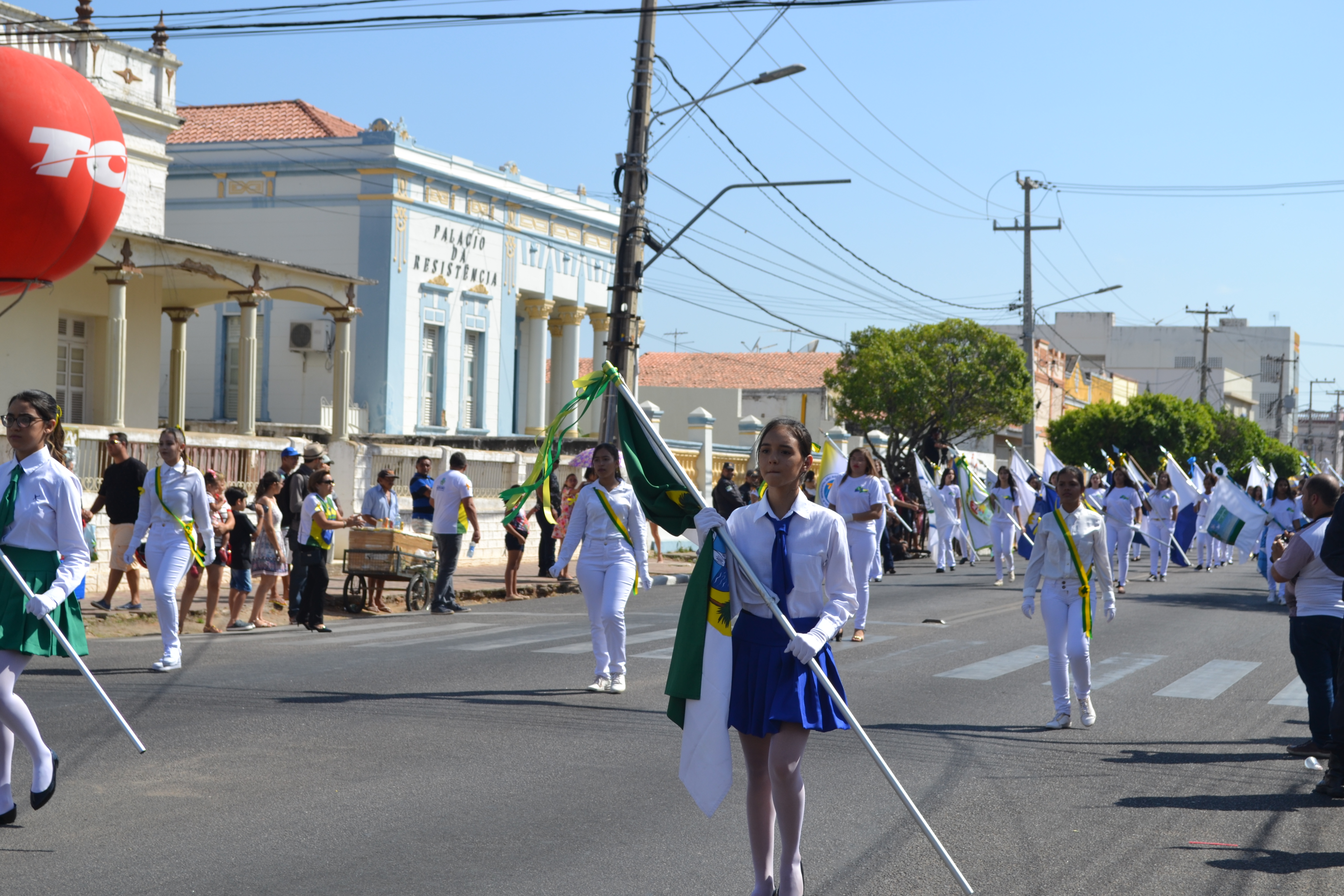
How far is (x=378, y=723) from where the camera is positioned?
28.1 ft

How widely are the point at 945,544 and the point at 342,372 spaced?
38.8 ft

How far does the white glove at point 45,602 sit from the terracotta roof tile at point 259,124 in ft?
86.1

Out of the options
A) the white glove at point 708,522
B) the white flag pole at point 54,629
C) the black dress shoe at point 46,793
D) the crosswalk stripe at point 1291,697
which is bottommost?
the crosswalk stripe at point 1291,697

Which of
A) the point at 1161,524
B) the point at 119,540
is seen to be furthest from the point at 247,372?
the point at 1161,524

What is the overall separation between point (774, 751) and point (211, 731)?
448 cm

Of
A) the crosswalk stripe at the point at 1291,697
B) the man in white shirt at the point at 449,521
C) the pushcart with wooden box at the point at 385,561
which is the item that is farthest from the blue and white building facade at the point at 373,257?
the crosswalk stripe at the point at 1291,697

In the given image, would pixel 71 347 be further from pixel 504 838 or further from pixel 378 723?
pixel 504 838

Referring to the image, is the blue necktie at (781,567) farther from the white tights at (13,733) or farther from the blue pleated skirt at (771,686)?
the white tights at (13,733)

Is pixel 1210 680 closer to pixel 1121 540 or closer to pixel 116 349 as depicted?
pixel 1121 540

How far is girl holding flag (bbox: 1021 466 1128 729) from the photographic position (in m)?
9.10

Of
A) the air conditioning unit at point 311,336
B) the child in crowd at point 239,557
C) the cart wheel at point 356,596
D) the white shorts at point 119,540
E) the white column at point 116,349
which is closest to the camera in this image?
the child in crowd at point 239,557

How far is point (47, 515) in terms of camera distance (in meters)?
6.25

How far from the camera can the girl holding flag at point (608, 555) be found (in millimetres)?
10102

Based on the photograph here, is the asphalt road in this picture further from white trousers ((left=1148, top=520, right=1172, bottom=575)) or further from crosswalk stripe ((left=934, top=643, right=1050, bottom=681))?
white trousers ((left=1148, top=520, right=1172, bottom=575))
